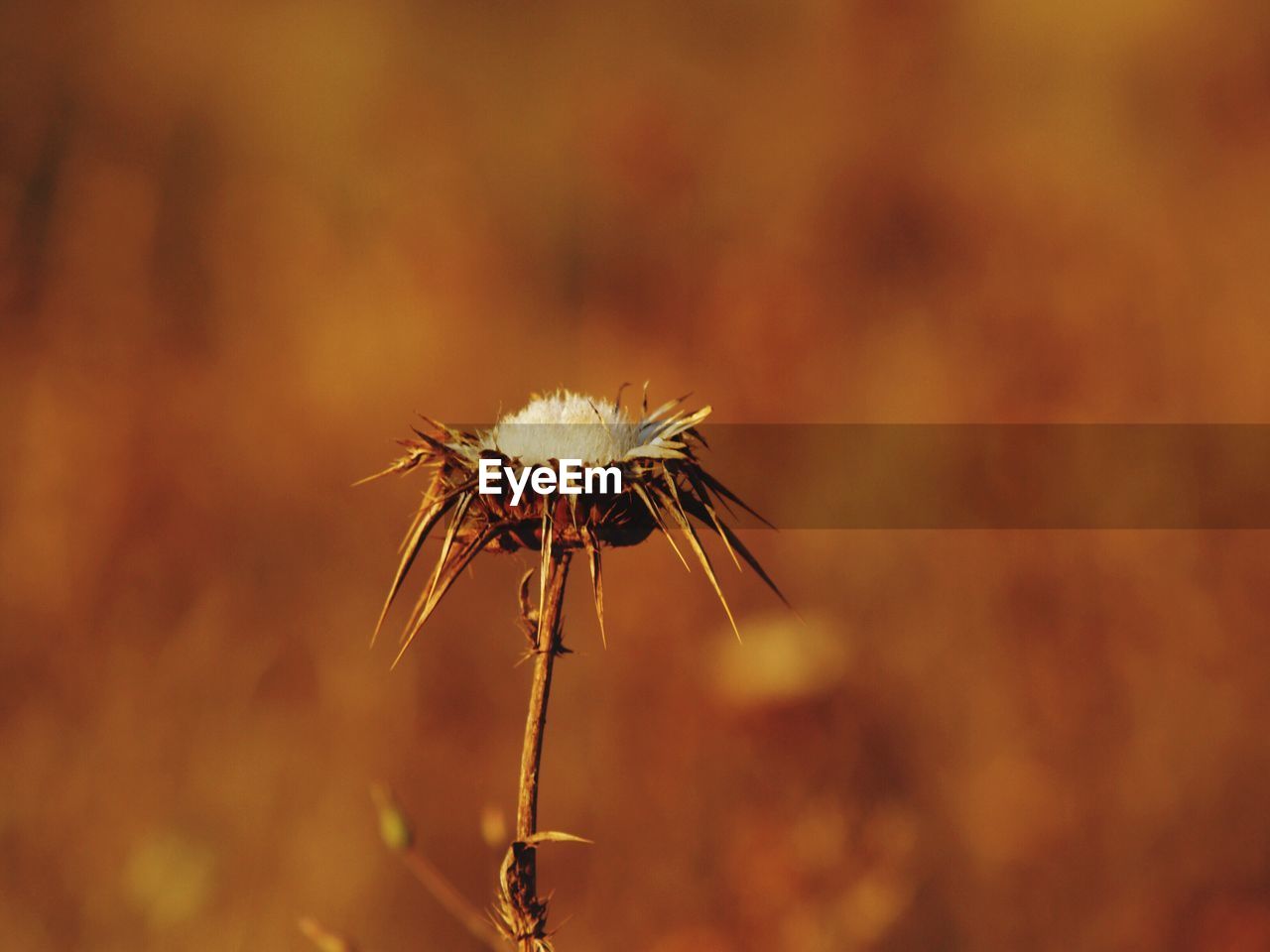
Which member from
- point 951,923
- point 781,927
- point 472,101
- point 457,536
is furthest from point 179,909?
point 472,101

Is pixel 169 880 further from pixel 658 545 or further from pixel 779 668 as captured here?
pixel 658 545

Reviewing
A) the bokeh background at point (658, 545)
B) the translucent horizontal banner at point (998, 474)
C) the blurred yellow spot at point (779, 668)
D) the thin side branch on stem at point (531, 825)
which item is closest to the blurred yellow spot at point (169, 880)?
the bokeh background at point (658, 545)

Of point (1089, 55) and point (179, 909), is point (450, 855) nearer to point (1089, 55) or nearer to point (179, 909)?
point (179, 909)

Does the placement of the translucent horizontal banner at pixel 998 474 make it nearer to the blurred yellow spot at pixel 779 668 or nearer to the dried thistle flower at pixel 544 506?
the blurred yellow spot at pixel 779 668

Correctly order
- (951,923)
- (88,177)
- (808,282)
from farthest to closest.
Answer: (808,282)
(88,177)
(951,923)

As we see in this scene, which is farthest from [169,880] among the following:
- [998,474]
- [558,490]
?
[998,474]

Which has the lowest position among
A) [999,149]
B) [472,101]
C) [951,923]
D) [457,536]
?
[951,923]

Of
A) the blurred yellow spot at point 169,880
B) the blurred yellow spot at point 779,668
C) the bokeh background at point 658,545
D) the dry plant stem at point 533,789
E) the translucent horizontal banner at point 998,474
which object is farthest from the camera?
the translucent horizontal banner at point 998,474
